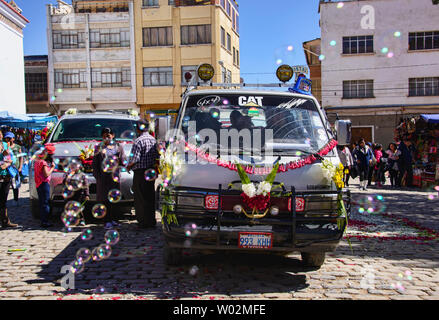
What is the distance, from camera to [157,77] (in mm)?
36375

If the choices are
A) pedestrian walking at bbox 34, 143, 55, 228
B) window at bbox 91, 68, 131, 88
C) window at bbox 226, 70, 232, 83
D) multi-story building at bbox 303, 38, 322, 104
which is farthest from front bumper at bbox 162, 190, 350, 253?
window at bbox 226, 70, 232, 83

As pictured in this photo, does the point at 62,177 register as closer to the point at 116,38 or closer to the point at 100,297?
the point at 100,297

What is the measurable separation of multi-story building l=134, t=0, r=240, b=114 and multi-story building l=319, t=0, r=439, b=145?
8685mm

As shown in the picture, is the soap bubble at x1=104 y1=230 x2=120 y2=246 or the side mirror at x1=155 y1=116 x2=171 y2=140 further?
the side mirror at x1=155 y1=116 x2=171 y2=140

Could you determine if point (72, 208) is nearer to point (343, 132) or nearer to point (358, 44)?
point (343, 132)

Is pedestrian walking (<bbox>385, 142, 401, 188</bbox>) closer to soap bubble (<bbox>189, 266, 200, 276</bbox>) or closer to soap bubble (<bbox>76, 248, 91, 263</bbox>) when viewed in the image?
soap bubble (<bbox>189, 266, 200, 276</bbox>)

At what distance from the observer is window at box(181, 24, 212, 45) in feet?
117

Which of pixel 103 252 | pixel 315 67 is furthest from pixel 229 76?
pixel 103 252

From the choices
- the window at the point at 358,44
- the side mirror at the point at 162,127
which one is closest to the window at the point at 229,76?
the window at the point at 358,44

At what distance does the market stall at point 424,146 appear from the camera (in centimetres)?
1619

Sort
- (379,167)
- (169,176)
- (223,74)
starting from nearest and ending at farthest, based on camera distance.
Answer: (169,176) → (379,167) → (223,74)

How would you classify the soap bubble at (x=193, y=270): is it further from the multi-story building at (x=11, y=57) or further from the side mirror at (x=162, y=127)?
the multi-story building at (x=11, y=57)

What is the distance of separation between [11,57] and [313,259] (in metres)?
27.2
